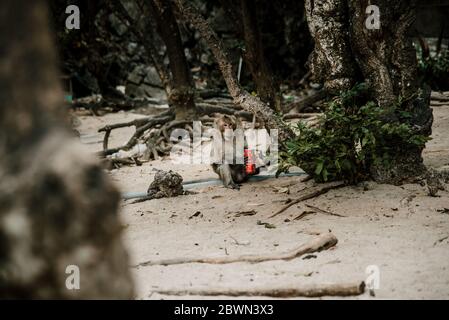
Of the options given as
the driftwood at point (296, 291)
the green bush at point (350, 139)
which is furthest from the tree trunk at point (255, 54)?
the driftwood at point (296, 291)

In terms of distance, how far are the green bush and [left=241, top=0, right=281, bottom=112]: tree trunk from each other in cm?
327

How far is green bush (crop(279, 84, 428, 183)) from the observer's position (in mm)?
5391

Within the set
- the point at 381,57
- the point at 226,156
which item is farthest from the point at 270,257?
the point at 226,156

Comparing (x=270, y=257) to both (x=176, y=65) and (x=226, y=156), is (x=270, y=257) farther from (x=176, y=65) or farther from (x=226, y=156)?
(x=176, y=65)

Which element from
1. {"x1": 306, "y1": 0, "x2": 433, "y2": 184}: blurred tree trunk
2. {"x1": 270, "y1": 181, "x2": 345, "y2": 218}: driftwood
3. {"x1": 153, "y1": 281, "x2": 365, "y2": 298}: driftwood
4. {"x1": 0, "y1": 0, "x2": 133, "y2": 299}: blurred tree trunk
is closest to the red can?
{"x1": 270, "y1": 181, "x2": 345, "y2": 218}: driftwood

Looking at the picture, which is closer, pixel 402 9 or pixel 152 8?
pixel 402 9

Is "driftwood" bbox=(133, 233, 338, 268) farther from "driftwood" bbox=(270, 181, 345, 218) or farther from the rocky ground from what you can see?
"driftwood" bbox=(270, 181, 345, 218)

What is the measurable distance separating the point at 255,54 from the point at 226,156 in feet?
8.43

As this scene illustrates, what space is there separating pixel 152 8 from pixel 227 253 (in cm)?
716

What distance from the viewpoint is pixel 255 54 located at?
8867mm
